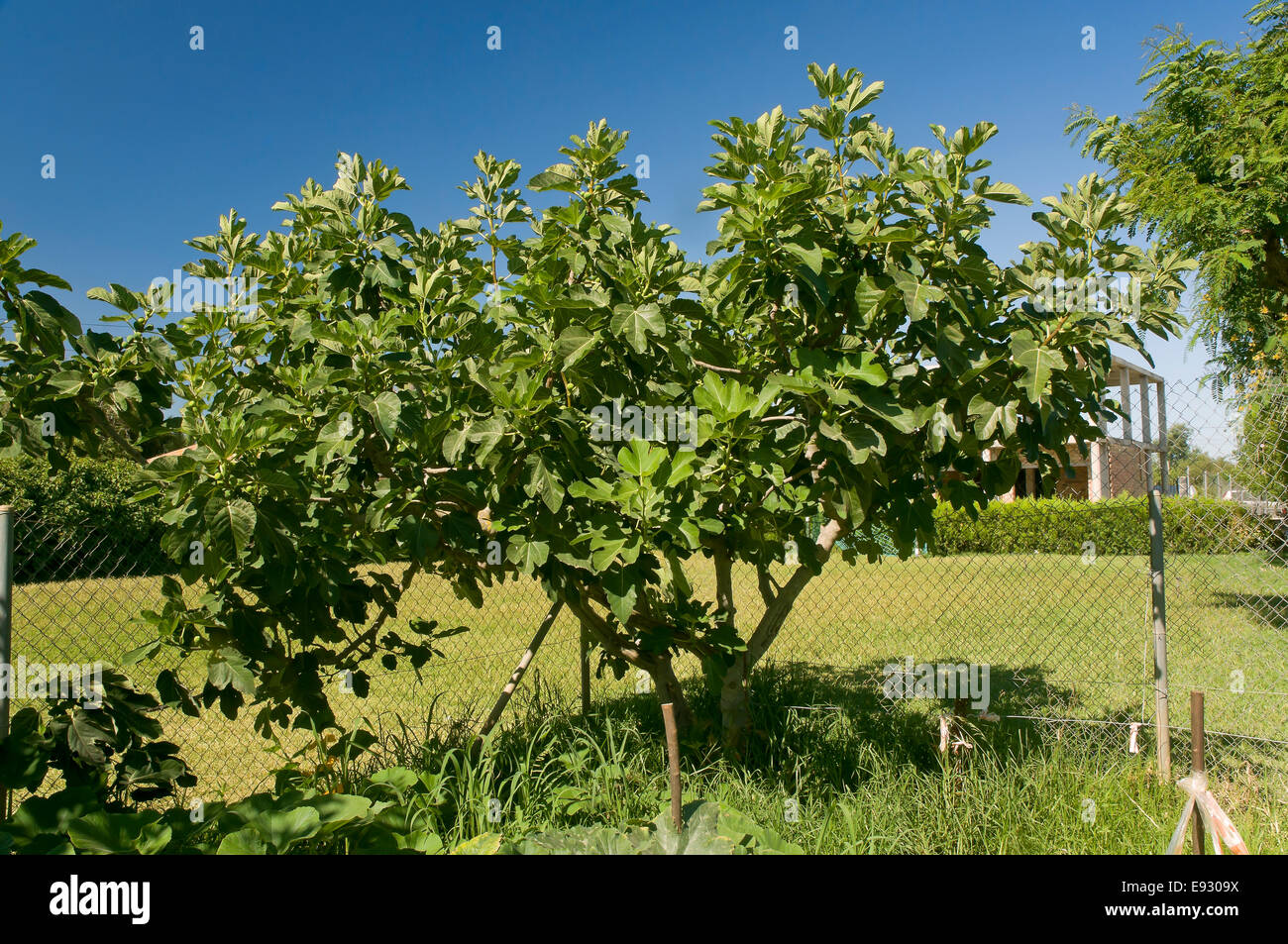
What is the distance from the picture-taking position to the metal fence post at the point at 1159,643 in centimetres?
350

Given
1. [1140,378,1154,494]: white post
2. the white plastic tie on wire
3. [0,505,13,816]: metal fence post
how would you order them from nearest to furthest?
the white plastic tie on wire → [0,505,13,816]: metal fence post → [1140,378,1154,494]: white post

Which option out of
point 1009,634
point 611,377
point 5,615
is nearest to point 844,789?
point 611,377

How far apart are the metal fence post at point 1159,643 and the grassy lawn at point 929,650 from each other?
277 mm

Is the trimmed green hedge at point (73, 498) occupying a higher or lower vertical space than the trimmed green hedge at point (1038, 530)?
higher

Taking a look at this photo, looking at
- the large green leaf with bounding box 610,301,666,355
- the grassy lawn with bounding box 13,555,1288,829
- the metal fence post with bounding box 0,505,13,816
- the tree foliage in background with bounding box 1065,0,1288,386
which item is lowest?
the grassy lawn with bounding box 13,555,1288,829

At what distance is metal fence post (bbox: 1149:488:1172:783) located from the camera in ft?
11.5

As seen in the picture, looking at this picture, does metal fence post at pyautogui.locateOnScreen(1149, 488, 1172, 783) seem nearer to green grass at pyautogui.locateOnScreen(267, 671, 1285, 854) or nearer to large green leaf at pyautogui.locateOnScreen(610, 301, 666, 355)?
green grass at pyautogui.locateOnScreen(267, 671, 1285, 854)

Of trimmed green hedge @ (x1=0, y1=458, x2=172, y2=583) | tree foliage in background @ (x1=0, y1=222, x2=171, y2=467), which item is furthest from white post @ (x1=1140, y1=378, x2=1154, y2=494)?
trimmed green hedge @ (x1=0, y1=458, x2=172, y2=583)

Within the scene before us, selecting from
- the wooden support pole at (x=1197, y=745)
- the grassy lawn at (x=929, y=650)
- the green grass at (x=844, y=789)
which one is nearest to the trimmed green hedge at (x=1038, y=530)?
the grassy lawn at (x=929, y=650)

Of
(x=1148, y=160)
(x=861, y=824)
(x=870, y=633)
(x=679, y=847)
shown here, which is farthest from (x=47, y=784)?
(x=1148, y=160)

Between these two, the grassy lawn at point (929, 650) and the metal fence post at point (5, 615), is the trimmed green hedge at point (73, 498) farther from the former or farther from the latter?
the metal fence post at point (5, 615)

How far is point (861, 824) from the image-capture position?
9.48 ft

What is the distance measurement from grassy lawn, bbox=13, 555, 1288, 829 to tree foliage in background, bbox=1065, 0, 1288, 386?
3.36 metres
